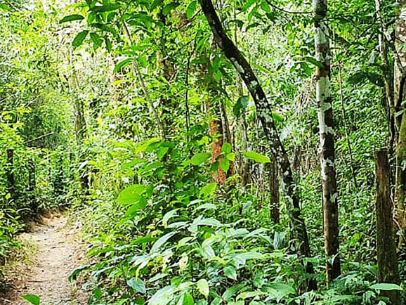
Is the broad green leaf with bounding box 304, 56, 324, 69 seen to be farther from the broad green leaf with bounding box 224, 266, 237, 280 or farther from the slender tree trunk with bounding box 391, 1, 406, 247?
the broad green leaf with bounding box 224, 266, 237, 280

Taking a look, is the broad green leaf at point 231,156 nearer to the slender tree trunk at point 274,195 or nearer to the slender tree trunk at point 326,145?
the slender tree trunk at point 326,145

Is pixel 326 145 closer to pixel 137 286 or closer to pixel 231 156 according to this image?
pixel 231 156

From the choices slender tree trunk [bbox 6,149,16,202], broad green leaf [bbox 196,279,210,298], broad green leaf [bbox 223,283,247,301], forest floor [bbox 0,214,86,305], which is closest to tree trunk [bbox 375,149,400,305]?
broad green leaf [bbox 223,283,247,301]

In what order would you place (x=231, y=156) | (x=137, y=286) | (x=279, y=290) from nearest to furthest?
(x=279, y=290) → (x=231, y=156) → (x=137, y=286)

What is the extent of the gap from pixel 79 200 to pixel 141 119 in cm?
666

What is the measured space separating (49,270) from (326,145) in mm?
6735

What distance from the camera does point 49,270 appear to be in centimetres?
756

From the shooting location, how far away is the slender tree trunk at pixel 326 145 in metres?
2.33

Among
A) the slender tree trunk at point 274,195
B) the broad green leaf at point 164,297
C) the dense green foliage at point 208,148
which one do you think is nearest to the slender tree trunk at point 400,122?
the dense green foliage at point 208,148

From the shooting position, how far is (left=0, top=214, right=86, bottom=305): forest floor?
19.4ft

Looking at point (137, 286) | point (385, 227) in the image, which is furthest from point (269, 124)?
point (137, 286)

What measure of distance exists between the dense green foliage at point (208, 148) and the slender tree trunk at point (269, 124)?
103 millimetres

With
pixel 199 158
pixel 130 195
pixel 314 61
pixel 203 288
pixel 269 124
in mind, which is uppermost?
pixel 314 61

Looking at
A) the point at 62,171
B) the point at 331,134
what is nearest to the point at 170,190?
the point at 331,134
